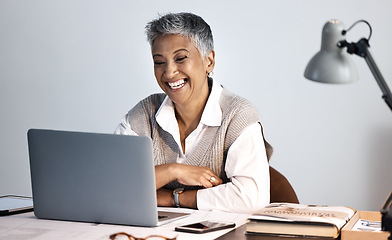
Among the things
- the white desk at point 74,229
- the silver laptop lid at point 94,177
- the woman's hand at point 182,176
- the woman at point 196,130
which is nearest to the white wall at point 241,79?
the woman at point 196,130

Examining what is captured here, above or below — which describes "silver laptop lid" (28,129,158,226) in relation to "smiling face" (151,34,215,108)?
below

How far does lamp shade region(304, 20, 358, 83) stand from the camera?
1.21 m

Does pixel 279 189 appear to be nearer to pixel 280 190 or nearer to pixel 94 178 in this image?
pixel 280 190

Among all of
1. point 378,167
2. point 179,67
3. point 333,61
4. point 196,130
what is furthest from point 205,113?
point 378,167

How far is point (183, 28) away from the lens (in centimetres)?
228

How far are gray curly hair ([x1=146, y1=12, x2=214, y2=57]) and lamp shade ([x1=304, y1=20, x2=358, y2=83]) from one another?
1106 millimetres

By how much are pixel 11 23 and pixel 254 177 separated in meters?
3.03

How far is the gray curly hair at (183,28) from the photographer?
2.28m

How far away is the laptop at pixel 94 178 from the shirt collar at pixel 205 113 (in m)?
0.63

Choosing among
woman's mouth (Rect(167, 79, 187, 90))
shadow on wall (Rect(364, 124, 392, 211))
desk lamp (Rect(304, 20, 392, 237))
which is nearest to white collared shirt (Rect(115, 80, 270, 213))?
woman's mouth (Rect(167, 79, 187, 90))

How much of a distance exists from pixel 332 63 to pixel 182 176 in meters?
0.98

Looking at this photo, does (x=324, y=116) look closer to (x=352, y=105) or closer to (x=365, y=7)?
(x=352, y=105)

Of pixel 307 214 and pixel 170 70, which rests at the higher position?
pixel 170 70

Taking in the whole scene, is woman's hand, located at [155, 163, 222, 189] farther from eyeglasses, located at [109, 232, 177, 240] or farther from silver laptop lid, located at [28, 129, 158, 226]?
eyeglasses, located at [109, 232, 177, 240]
